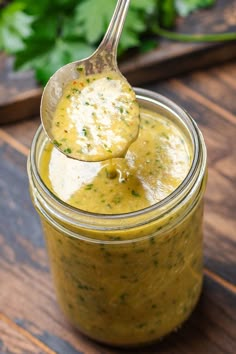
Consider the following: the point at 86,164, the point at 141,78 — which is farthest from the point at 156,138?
the point at 141,78

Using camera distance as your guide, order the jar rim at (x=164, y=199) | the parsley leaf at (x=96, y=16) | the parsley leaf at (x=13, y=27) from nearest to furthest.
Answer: the jar rim at (x=164, y=199) < the parsley leaf at (x=96, y=16) < the parsley leaf at (x=13, y=27)

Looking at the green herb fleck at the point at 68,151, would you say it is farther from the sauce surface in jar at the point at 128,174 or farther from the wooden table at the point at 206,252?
the wooden table at the point at 206,252

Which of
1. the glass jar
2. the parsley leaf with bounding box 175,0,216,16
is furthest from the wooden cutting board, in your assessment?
the glass jar

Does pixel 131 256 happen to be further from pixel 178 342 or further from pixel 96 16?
pixel 96 16

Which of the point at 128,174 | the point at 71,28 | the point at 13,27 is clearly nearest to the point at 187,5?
the point at 71,28

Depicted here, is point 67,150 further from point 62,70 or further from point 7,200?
point 7,200

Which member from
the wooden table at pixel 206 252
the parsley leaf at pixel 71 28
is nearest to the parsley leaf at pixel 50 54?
the parsley leaf at pixel 71 28
